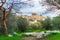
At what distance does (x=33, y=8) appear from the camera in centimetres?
738

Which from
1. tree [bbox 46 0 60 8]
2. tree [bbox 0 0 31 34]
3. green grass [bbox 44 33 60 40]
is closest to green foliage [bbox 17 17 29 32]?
tree [bbox 0 0 31 34]

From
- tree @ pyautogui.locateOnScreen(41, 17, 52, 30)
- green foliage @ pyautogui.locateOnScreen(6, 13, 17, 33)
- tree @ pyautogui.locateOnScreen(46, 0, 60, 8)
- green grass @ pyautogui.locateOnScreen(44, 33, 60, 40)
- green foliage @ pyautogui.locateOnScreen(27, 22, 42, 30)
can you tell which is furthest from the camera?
green foliage @ pyautogui.locateOnScreen(6, 13, 17, 33)

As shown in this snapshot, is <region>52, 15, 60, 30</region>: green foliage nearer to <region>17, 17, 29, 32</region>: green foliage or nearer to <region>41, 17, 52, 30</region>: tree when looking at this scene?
<region>41, 17, 52, 30</region>: tree

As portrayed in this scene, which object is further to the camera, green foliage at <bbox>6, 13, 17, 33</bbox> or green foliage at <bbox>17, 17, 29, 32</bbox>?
green foliage at <bbox>6, 13, 17, 33</bbox>

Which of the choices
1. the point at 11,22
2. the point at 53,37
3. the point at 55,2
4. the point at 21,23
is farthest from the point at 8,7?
the point at 53,37

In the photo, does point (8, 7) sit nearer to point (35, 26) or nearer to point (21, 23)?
point (21, 23)

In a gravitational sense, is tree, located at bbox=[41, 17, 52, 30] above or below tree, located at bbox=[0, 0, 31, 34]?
below

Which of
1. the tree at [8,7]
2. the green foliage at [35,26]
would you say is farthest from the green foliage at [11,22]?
the green foliage at [35,26]

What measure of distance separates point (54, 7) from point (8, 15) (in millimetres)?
2067

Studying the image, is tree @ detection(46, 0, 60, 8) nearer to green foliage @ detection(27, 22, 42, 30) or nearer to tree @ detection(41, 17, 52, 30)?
tree @ detection(41, 17, 52, 30)

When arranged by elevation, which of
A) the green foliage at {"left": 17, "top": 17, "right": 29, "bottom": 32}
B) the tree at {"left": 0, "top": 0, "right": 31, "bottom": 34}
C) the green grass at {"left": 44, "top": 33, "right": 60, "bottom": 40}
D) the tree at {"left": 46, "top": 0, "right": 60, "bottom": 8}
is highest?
the tree at {"left": 46, "top": 0, "right": 60, "bottom": 8}

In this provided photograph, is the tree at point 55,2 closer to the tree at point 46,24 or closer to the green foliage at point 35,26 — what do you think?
the tree at point 46,24

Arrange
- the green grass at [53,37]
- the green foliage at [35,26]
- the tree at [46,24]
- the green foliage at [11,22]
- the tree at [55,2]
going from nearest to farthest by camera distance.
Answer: the tree at [55,2] → the green grass at [53,37] → the green foliage at [35,26] → the tree at [46,24] → the green foliage at [11,22]

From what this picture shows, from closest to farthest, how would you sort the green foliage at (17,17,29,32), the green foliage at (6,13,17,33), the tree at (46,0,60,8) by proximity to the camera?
the tree at (46,0,60,8), the green foliage at (17,17,29,32), the green foliage at (6,13,17,33)
